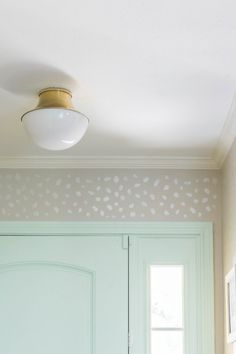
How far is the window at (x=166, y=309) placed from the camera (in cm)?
354

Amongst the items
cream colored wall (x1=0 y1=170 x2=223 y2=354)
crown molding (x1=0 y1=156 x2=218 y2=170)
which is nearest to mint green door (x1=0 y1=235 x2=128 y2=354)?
cream colored wall (x1=0 y1=170 x2=223 y2=354)

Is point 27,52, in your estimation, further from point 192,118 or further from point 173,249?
point 173,249

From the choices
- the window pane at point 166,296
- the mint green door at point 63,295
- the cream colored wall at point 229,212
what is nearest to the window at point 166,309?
the window pane at point 166,296

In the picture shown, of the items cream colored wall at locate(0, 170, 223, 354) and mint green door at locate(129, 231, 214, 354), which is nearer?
mint green door at locate(129, 231, 214, 354)

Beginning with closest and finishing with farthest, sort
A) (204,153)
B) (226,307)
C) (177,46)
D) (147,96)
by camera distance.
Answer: (177,46), (147,96), (226,307), (204,153)

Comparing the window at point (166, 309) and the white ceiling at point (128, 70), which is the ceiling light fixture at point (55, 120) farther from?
the window at point (166, 309)

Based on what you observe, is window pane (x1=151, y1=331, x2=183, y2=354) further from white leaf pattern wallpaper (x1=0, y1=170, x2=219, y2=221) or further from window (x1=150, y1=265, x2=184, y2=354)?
white leaf pattern wallpaper (x1=0, y1=170, x2=219, y2=221)

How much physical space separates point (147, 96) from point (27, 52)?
2.02 ft

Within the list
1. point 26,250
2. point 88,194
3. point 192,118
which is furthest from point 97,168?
point 192,118

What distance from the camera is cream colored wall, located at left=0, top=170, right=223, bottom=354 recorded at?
3.67 m

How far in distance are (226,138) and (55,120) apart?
1005mm

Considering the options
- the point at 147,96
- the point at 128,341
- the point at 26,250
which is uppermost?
the point at 147,96

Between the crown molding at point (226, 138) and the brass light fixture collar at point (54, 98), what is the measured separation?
0.71 meters

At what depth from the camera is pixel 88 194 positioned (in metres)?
3.71
